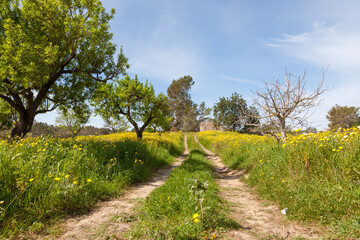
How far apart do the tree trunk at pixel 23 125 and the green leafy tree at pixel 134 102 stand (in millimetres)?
6301

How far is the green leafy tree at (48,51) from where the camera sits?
7.86 metres

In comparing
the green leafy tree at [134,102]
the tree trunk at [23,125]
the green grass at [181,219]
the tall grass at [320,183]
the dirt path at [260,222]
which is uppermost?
the green leafy tree at [134,102]

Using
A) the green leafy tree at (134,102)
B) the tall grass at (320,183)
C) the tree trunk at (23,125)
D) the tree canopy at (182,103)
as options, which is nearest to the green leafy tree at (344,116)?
the tree canopy at (182,103)

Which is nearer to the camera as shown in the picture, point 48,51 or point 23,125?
point 48,51

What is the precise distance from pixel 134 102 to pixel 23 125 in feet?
29.5

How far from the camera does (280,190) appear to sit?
14.5 feet

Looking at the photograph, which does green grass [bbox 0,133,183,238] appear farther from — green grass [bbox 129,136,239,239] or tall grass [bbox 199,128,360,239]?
tall grass [bbox 199,128,360,239]

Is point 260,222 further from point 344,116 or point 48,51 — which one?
point 344,116

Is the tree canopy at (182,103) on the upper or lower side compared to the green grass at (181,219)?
upper

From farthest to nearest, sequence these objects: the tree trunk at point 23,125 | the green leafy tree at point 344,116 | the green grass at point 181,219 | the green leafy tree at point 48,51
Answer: the green leafy tree at point 344,116 < the tree trunk at point 23,125 < the green leafy tree at point 48,51 < the green grass at point 181,219

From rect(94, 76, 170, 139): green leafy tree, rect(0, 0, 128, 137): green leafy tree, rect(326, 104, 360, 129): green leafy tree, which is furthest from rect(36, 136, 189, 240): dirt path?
rect(326, 104, 360, 129): green leafy tree

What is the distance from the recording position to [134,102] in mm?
17500

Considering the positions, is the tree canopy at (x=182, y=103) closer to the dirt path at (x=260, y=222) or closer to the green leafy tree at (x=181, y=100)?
the green leafy tree at (x=181, y=100)

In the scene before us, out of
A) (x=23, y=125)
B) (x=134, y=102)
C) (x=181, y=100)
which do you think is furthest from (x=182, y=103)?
(x=23, y=125)
